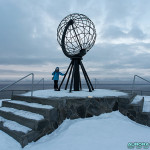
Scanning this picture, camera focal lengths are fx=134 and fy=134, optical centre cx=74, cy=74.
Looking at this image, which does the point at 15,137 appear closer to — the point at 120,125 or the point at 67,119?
the point at 67,119

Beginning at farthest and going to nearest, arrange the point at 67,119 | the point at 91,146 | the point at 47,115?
the point at 67,119
the point at 47,115
the point at 91,146

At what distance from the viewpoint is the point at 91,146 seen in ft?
10.1

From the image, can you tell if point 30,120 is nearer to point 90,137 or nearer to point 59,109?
point 59,109

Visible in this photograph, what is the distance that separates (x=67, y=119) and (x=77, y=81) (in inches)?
122

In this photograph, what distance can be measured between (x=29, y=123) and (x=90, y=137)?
68.7 inches

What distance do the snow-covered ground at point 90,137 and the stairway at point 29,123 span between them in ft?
0.47

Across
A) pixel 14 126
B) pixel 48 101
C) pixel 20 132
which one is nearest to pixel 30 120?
pixel 20 132

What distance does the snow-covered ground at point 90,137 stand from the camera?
3121 mm

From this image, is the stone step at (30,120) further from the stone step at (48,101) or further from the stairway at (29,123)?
the stone step at (48,101)

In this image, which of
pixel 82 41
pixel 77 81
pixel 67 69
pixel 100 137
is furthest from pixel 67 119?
pixel 82 41

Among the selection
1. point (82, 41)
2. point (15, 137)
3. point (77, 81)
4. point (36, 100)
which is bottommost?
point (15, 137)

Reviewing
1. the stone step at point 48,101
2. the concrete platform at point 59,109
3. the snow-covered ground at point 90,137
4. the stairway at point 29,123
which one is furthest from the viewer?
the stone step at point 48,101

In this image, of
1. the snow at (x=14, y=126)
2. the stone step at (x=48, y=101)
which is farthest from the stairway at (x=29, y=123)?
the stone step at (x=48, y=101)

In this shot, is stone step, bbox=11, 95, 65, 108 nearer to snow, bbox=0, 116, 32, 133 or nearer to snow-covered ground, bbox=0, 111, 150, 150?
snow-covered ground, bbox=0, 111, 150, 150
